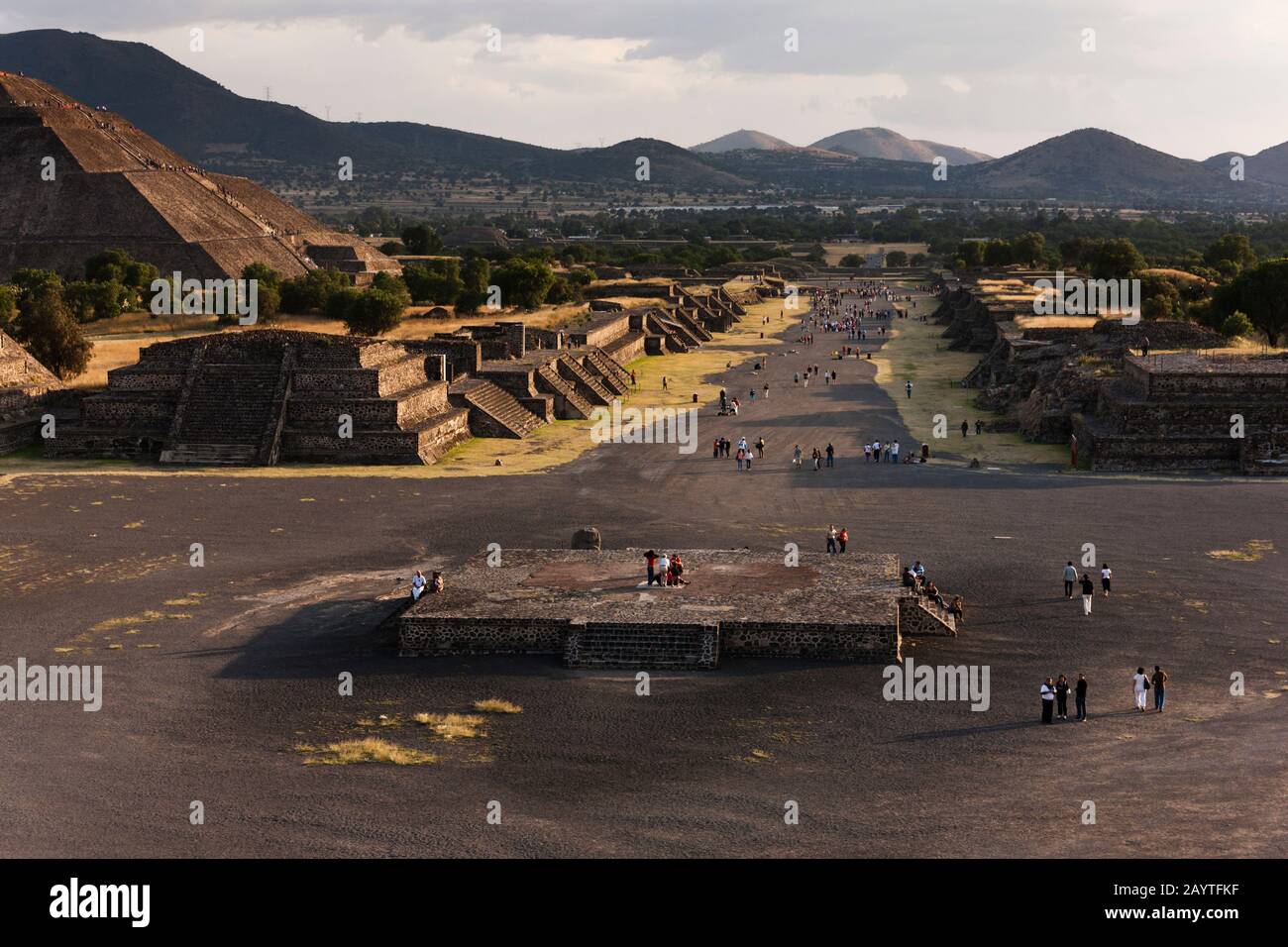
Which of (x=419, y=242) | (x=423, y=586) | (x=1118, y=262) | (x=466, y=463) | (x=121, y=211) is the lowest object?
(x=423, y=586)

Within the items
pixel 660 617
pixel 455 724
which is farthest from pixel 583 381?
pixel 455 724

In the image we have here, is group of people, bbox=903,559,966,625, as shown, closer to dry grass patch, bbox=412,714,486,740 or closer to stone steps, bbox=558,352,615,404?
dry grass patch, bbox=412,714,486,740

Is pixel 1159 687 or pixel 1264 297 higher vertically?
pixel 1264 297

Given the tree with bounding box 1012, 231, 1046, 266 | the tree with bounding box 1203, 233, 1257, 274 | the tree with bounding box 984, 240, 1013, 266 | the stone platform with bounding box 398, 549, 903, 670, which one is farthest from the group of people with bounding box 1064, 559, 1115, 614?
the tree with bounding box 1012, 231, 1046, 266

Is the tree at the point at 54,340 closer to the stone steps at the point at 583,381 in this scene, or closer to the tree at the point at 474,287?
the stone steps at the point at 583,381

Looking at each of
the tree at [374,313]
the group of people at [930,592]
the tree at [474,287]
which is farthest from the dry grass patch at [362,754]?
the tree at [474,287]

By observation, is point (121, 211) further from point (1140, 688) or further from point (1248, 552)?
point (1140, 688)

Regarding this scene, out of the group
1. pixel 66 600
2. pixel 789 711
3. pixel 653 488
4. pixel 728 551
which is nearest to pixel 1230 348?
pixel 653 488

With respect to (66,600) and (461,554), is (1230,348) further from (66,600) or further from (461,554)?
(66,600)
